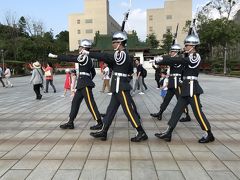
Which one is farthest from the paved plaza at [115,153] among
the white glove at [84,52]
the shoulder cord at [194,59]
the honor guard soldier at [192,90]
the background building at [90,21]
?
the background building at [90,21]

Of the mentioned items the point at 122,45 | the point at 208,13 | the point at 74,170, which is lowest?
the point at 74,170

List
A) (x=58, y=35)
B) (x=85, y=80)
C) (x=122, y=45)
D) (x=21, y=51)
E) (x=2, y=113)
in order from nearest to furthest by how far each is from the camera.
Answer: (x=122, y=45), (x=85, y=80), (x=2, y=113), (x=21, y=51), (x=58, y=35)

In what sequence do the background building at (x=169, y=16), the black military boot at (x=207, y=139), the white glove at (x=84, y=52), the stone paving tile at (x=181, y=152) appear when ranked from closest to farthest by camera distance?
the stone paving tile at (x=181, y=152), the black military boot at (x=207, y=139), the white glove at (x=84, y=52), the background building at (x=169, y=16)

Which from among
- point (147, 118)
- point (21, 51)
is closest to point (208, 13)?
point (21, 51)

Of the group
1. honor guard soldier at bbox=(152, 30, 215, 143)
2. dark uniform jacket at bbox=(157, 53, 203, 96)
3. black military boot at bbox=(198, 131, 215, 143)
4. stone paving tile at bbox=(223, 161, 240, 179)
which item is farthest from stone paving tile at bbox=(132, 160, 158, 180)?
dark uniform jacket at bbox=(157, 53, 203, 96)

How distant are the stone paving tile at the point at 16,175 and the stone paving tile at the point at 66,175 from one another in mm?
412

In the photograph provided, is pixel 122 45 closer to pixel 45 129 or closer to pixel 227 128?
pixel 45 129

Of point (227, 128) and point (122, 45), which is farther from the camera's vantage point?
point (227, 128)

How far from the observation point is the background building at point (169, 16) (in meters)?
84.4

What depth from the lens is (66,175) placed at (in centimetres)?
440

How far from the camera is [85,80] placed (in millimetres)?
6988

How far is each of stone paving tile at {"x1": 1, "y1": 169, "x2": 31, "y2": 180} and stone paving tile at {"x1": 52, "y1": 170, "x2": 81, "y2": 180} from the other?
41cm

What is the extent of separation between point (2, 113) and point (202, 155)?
646 centimetres

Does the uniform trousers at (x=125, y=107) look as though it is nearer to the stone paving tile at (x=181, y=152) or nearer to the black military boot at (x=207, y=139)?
the stone paving tile at (x=181, y=152)
